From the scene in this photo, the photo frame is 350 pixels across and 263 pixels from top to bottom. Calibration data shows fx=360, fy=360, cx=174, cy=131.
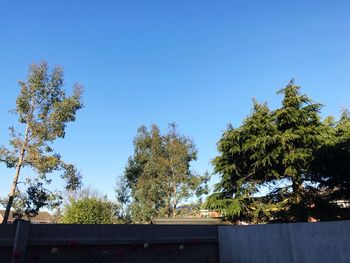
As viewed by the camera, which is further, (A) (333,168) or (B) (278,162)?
(B) (278,162)

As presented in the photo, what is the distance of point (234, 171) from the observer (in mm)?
15945

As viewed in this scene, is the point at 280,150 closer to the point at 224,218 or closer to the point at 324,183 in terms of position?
the point at 324,183

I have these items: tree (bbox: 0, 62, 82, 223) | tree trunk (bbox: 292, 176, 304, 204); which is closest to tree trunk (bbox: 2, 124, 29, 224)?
tree (bbox: 0, 62, 82, 223)

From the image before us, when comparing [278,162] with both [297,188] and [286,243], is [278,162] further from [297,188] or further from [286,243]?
[286,243]

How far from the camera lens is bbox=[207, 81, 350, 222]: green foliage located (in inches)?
554

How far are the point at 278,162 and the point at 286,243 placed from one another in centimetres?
654

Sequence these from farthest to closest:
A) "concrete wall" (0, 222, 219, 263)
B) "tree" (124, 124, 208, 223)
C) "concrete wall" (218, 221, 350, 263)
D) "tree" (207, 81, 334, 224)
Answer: "tree" (124, 124, 208, 223)
"tree" (207, 81, 334, 224)
"concrete wall" (0, 222, 219, 263)
"concrete wall" (218, 221, 350, 263)

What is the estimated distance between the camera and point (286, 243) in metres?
8.91

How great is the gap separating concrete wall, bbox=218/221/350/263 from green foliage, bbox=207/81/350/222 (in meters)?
3.70

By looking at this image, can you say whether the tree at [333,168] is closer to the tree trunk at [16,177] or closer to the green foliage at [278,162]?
the green foliage at [278,162]

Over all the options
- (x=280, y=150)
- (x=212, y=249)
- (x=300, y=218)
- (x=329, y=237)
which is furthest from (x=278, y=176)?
(x=329, y=237)

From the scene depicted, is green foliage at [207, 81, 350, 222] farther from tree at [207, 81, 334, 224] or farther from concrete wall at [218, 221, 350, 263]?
concrete wall at [218, 221, 350, 263]

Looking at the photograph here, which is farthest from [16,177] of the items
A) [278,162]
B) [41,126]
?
[278,162]

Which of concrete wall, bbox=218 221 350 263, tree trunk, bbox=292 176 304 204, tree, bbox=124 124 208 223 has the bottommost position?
concrete wall, bbox=218 221 350 263
